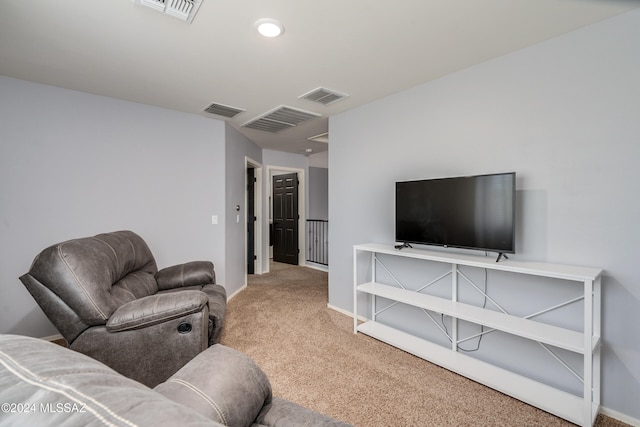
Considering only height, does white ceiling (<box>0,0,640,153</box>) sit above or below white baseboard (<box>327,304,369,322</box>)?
above

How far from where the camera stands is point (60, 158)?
283 cm

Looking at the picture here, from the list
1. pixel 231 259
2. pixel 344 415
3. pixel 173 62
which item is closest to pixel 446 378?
pixel 344 415

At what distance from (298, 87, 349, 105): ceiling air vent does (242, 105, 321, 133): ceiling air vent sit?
0.39 m

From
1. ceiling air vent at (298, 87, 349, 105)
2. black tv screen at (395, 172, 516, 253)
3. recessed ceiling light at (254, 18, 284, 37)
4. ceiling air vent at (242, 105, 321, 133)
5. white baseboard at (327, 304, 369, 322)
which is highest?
recessed ceiling light at (254, 18, 284, 37)

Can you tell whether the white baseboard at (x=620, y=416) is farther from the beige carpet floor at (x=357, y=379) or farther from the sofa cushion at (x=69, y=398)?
the sofa cushion at (x=69, y=398)

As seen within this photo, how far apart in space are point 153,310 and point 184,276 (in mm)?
1089

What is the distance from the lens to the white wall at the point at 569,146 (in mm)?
1734

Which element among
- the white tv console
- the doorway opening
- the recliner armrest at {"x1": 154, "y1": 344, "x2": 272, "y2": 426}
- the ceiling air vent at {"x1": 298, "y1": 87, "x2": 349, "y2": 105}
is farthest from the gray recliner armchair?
the doorway opening

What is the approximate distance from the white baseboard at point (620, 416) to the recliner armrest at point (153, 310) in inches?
105

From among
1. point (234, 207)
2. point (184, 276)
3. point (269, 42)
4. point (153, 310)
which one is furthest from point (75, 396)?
point (234, 207)

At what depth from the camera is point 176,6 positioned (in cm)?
167

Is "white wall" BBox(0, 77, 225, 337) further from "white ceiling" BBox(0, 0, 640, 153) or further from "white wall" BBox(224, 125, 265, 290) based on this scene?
"white ceiling" BBox(0, 0, 640, 153)

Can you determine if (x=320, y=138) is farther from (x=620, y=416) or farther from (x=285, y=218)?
(x=620, y=416)

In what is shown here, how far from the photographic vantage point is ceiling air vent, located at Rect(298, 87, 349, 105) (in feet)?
9.35
